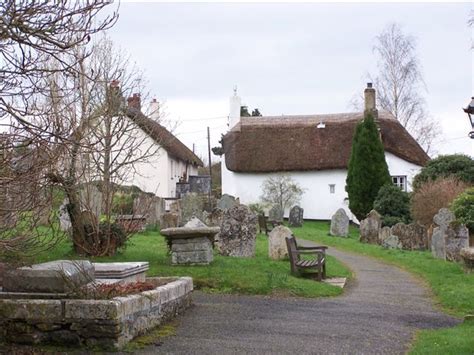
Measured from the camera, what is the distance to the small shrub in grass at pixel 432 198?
24922 mm

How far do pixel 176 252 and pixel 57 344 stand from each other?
6.82 meters

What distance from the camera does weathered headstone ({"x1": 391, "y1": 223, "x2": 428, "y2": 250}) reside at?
2347 centimetres

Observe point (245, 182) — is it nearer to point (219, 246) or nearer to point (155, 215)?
point (155, 215)

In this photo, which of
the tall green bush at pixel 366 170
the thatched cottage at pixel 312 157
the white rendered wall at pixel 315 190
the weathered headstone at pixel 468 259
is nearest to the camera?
the weathered headstone at pixel 468 259

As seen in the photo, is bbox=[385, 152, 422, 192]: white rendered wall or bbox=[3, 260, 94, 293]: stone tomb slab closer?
bbox=[3, 260, 94, 293]: stone tomb slab

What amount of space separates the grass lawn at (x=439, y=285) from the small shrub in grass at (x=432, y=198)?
2725 mm

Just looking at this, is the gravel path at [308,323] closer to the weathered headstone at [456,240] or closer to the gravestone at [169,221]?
the weathered headstone at [456,240]

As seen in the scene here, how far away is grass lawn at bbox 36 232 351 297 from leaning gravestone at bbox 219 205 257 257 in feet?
1.09

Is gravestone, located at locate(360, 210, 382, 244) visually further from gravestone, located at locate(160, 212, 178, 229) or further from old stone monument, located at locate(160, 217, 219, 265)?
old stone monument, located at locate(160, 217, 219, 265)

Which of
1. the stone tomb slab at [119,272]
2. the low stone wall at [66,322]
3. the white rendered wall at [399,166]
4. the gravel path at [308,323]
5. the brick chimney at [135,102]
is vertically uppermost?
Result: the brick chimney at [135,102]

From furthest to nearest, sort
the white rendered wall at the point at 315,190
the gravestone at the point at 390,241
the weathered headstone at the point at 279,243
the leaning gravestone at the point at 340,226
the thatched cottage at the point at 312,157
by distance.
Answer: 1. the white rendered wall at the point at 315,190
2. the thatched cottage at the point at 312,157
3. the leaning gravestone at the point at 340,226
4. the gravestone at the point at 390,241
5. the weathered headstone at the point at 279,243

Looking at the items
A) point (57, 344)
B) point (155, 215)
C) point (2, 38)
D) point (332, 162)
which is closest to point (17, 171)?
point (2, 38)

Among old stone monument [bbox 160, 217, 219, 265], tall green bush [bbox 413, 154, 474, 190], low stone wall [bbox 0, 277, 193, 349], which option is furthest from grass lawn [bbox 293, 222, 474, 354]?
old stone monument [bbox 160, 217, 219, 265]

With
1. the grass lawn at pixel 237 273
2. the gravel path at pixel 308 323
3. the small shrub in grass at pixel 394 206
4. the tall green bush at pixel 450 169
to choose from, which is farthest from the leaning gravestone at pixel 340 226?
the gravel path at pixel 308 323
